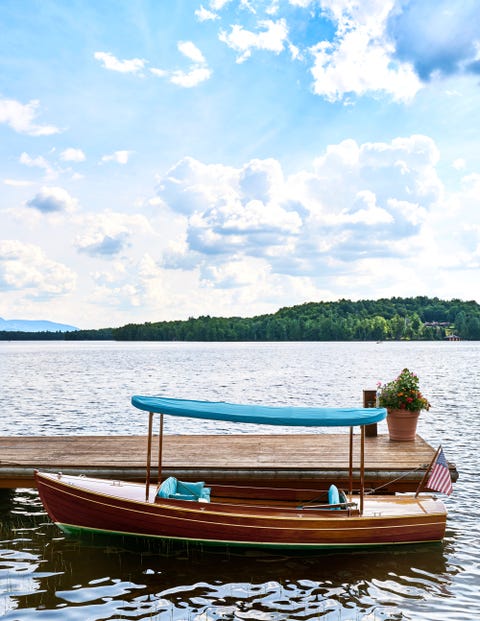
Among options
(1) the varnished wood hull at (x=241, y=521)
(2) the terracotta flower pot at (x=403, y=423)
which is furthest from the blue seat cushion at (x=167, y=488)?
(2) the terracotta flower pot at (x=403, y=423)

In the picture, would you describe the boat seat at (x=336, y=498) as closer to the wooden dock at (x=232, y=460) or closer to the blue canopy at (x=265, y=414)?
the wooden dock at (x=232, y=460)

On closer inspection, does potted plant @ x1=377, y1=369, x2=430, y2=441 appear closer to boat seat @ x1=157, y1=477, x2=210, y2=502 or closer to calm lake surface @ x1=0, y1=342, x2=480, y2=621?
calm lake surface @ x1=0, y1=342, x2=480, y2=621

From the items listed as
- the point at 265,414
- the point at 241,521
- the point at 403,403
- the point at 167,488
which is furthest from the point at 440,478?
the point at 167,488

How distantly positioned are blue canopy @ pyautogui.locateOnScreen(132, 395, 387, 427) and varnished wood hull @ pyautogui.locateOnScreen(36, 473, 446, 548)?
5.23ft

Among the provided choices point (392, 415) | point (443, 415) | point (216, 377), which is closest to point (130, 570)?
point (392, 415)

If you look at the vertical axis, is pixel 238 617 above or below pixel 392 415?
below

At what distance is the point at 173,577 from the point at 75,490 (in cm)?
220

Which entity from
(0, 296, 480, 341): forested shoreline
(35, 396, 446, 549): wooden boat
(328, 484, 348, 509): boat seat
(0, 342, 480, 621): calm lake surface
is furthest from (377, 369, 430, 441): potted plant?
(0, 296, 480, 341): forested shoreline

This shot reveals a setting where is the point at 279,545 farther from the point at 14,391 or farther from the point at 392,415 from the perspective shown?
the point at 14,391

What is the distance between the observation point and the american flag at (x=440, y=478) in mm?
10338

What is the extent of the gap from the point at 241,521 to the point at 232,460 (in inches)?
94.5

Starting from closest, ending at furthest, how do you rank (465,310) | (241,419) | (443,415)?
(241,419)
(443,415)
(465,310)

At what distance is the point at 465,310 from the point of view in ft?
647

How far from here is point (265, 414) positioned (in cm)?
957
